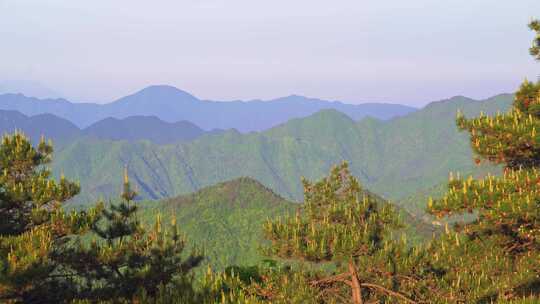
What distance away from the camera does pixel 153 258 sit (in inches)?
860

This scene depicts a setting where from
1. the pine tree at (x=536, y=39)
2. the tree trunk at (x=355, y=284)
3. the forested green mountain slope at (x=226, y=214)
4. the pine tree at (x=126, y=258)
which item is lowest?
the forested green mountain slope at (x=226, y=214)

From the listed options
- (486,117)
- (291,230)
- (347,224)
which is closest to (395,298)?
(347,224)

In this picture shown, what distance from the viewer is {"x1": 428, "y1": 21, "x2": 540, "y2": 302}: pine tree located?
1334 centimetres

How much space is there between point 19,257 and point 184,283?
15.7 ft

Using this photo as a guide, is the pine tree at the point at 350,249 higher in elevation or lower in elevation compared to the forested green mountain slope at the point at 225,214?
higher

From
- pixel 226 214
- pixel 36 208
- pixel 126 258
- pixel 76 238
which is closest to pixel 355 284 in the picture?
pixel 126 258

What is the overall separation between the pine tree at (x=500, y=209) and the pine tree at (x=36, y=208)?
12223 mm

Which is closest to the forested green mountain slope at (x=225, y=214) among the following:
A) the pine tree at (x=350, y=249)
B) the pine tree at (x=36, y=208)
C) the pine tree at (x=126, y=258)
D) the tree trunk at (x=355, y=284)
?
the pine tree at (x=126, y=258)

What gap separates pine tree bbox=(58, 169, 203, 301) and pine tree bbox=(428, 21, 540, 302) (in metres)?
9.40

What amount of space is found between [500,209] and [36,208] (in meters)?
15.9

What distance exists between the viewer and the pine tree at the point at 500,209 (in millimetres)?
13344

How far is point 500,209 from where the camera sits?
509 inches

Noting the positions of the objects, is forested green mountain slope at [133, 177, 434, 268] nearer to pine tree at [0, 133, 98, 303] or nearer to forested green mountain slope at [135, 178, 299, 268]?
forested green mountain slope at [135, 178, 299, 268]

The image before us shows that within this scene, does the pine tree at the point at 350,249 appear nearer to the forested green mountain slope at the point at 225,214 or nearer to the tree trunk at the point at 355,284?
the tree trunk at the point at 355,284
